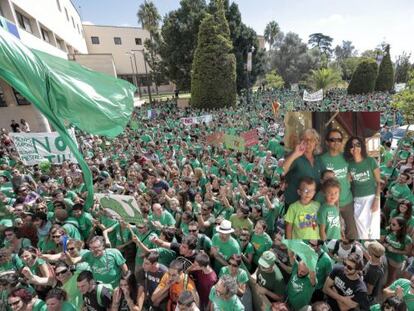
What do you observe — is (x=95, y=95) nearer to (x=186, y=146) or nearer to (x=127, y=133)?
(x=186, y=146)

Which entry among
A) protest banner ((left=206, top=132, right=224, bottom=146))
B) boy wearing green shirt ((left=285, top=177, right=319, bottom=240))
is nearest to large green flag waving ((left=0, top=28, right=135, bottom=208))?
boy wearing green shirt ((left=285, top=177, right=319, bottom=240))

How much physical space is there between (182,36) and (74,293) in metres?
30.2

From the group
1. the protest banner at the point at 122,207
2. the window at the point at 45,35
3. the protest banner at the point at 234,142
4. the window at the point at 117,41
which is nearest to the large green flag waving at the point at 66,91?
the protest banner at the point at 122,207

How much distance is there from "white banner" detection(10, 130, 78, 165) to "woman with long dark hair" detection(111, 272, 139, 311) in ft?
15.2

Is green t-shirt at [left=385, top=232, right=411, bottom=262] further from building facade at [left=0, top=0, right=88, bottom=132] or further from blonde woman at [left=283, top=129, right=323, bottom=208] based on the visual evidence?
building facade at [left=0, top=0, right=88, bottom=132]

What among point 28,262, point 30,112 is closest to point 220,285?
point 28,262

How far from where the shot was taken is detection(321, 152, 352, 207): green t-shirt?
288cm

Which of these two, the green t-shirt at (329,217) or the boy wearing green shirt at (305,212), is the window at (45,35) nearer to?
the boy wearing green shirt at (305,212)

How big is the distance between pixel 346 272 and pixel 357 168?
1288 mm

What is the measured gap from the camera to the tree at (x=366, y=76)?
28973 millimetres

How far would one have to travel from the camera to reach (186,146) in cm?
1055

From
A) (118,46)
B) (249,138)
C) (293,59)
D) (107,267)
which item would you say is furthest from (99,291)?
(118,46)

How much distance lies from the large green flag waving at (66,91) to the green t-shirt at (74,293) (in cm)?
157

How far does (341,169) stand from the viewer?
289 cm
